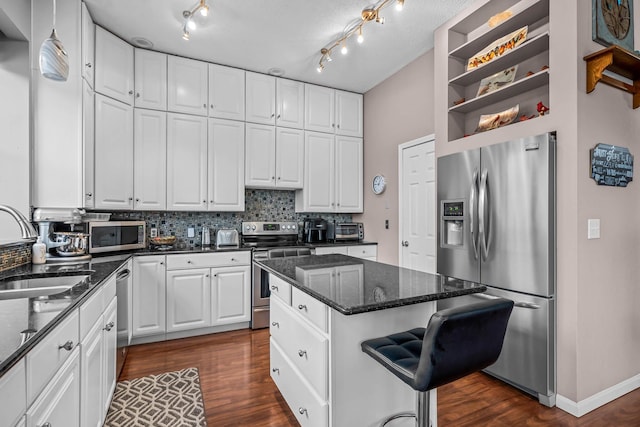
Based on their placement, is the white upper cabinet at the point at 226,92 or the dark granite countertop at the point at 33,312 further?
the white upper cabinet at the point at 226,92

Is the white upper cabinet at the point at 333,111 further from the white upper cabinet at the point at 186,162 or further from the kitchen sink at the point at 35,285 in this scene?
the kitchen sink at the point at 35,285

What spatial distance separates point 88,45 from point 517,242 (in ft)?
12.2

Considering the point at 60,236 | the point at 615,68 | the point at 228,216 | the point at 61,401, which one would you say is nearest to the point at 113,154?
the point at 60,236

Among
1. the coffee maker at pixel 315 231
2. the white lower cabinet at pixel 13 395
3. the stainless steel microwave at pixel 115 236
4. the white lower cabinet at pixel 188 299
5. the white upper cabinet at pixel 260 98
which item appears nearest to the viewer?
the white lower cabinet at pixel 13 395

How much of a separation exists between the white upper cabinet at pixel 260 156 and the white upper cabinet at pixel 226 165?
84 mm

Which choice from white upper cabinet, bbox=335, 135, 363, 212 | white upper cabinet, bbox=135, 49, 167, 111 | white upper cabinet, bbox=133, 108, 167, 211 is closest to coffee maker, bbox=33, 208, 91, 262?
white upper cabinet, bbox=133, 108, 167, 211

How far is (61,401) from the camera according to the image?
3.85 feet

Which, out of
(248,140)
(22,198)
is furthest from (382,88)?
(22,198)

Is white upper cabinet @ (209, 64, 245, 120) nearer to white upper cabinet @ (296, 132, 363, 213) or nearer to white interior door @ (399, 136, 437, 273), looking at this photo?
white upper cabinet @ (296, 132, 363, 213)

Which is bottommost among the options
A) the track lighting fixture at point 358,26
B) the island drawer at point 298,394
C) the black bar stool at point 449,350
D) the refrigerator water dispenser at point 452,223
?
the island drawer at point 298,394

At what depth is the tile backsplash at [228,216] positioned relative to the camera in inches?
142

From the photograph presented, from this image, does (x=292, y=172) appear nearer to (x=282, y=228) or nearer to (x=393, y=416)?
(x=282, y=228)

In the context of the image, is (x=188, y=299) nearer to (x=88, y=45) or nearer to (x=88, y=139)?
(x=88, y=139)

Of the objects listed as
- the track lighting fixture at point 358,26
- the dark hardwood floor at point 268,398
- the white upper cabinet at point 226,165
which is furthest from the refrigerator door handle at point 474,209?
the white upper cabinet at point 226,165
